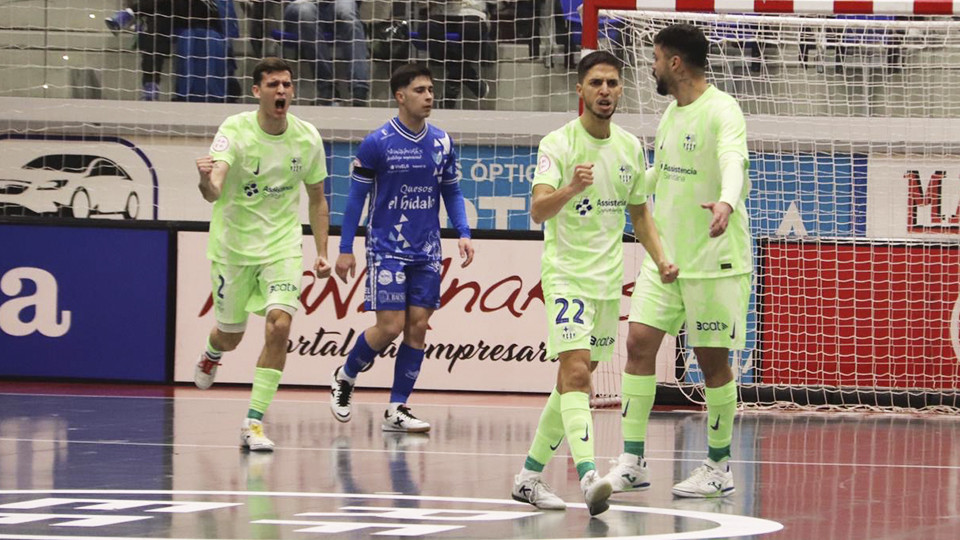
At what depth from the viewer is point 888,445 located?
9516 mm

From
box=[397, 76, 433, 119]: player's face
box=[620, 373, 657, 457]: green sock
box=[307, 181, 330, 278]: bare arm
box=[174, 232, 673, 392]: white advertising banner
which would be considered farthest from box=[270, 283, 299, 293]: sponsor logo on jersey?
box=[174, 232, 673, 392]: white advertising banner

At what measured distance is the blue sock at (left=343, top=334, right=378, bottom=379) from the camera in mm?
9914

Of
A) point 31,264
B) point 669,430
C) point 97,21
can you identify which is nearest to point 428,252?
point 669,430

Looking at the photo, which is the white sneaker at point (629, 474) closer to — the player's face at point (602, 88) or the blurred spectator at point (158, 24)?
the player's face at point (602, 88)

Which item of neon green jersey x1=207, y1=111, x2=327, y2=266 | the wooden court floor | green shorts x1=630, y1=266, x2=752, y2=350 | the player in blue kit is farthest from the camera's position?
the player in blue kit

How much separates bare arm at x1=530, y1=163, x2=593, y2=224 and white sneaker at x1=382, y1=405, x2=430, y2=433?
3461mm

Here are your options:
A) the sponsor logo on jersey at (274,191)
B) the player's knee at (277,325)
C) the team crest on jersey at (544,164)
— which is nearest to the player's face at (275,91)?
the sponsor logo on jersey at (274,191)

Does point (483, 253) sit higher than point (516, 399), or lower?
higher

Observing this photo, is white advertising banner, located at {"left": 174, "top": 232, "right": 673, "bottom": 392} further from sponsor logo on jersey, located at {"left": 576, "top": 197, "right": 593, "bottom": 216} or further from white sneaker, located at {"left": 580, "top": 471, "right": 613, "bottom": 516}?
white sneaker, located at {"left": 580, "top": 471, "right": 613, "bottom": 516}

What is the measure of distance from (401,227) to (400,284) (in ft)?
1.19

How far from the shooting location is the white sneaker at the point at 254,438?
842 cm

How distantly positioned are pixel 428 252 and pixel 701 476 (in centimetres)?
337

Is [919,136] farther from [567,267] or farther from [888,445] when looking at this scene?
[567,267]

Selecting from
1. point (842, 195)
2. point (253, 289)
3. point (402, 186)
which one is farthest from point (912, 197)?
point (253, 289)
